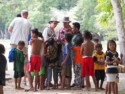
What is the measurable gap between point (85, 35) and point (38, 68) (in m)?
1.40

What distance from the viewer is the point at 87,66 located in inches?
338

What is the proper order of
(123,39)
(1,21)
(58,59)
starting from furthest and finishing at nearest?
(1,21) < (123,39) < (58,59)

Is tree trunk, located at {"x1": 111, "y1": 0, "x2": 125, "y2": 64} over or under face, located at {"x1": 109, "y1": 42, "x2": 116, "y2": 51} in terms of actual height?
over

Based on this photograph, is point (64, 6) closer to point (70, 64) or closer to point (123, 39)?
point (123, 39)

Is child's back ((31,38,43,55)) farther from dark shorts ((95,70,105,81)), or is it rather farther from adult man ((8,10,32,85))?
dark shorts ((95,70,105,81))

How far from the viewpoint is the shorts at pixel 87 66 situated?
856 cm

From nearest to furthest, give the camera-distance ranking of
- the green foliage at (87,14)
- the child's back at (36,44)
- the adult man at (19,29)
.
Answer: the child's back at (36,44), the adult man at (19,29), the green foliage at (87,14)

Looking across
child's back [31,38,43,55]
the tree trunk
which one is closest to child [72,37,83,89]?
child's back [31,38,43,55]

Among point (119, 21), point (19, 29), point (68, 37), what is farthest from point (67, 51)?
point (119, 21)

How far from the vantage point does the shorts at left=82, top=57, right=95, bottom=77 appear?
8559 millimetres

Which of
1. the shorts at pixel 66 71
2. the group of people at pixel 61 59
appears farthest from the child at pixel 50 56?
the shorts at pixel 66 71

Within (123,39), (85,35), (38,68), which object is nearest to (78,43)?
(85,35)

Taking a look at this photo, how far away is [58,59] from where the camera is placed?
890cm

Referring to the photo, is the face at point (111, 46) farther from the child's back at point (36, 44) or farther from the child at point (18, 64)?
the child at point (18, 64)
